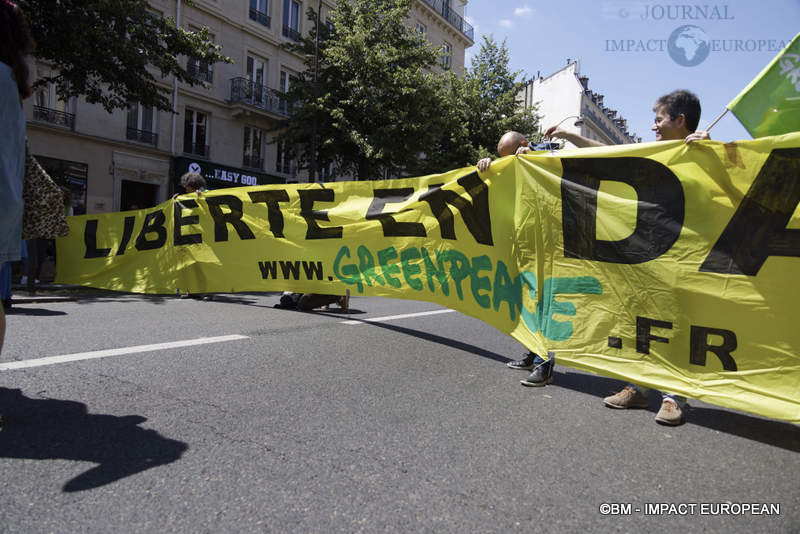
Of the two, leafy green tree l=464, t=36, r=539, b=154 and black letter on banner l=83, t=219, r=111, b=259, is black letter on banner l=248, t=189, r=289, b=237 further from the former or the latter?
leafy green tree l=464, t=36, r=539, b=154

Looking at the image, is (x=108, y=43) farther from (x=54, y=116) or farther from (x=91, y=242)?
(x=54, y=116)

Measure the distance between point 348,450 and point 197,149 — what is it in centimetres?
2319

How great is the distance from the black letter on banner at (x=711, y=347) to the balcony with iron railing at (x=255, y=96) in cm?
2264

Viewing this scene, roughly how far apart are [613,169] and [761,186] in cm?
90

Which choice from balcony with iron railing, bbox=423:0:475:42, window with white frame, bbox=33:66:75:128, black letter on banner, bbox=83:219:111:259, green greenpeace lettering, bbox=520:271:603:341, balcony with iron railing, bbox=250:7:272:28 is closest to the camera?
green greenpeace lettering, bbox=520:271:603:341

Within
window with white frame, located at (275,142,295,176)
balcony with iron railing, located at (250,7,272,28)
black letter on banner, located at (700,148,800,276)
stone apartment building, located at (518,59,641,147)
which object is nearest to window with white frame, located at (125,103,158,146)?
window with white frame, located at (275,142,295,176)

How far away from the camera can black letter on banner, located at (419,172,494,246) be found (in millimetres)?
4578

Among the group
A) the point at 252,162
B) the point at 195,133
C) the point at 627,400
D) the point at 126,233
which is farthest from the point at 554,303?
the point at 252,162

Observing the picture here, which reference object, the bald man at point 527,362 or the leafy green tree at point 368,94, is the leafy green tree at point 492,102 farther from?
the bald man at point 527,362

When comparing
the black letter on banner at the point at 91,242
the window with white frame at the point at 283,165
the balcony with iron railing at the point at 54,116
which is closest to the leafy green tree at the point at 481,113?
the window with white frame at the point at 283,165

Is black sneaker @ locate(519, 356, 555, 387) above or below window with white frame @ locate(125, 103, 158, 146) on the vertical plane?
below

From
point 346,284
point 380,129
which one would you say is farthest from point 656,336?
point 380,129

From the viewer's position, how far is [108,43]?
1175 centimetres

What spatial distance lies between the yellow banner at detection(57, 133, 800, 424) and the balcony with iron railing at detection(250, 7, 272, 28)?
74.2 ft
